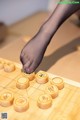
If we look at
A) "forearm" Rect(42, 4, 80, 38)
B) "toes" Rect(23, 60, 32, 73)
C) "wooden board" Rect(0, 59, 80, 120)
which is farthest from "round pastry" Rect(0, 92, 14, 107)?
"forearm" Rect(42, 4, 80, 38)

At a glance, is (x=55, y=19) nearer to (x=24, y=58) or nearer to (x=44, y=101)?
(x=24, y=58)

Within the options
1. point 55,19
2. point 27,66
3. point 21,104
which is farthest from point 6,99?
point 55,19

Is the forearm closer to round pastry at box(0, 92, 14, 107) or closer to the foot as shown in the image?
the foot

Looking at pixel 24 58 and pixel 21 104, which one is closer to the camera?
pixel 21 104

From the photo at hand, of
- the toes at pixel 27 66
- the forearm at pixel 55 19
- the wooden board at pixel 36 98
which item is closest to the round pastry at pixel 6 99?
the wooden board at pixel 36 98

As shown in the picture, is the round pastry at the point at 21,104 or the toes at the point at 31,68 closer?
the round pastry at the point at 21,104

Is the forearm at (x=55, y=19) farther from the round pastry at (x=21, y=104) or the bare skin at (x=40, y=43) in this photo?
the round pastry at (x=21, y=104)

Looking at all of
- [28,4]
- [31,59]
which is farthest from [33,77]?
[28,4]

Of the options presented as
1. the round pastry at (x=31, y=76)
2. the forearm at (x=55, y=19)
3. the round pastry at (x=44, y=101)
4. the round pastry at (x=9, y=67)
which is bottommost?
the round pastry at (x=9, y=67)

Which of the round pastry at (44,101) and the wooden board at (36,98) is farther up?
the round pastry at (44,101)
